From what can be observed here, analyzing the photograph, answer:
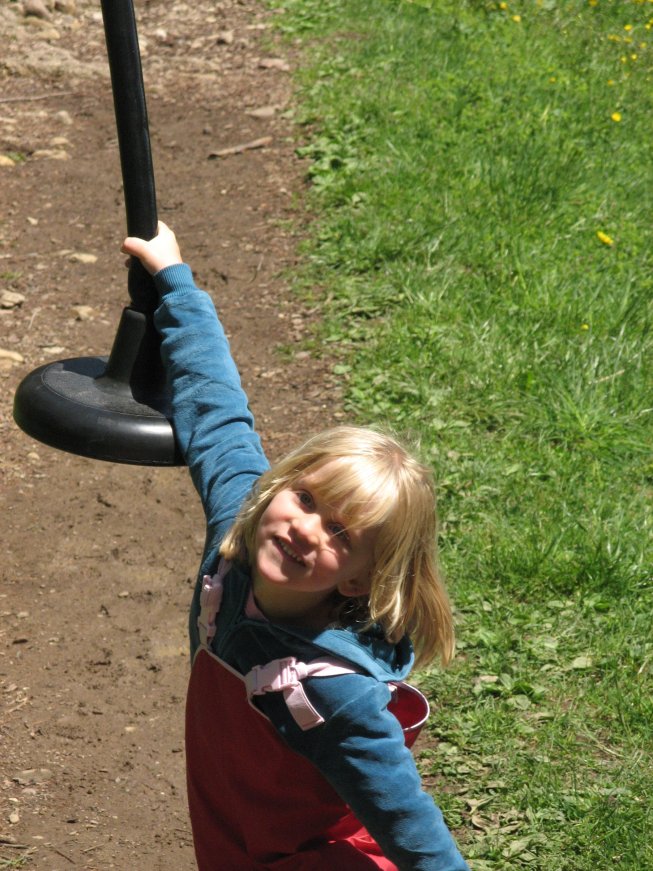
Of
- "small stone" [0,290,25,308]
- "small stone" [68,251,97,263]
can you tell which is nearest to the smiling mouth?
"small stone" [0,290,25,308]

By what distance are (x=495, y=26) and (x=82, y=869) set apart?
609 cm

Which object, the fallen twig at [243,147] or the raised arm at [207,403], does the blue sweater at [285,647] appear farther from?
the fallen twig at [243,147]

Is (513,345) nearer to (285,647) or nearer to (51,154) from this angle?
(285,647)

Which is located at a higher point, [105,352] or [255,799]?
[255,799]

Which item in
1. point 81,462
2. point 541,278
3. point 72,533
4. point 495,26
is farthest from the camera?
point 495,26

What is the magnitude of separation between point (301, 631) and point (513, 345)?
284cm

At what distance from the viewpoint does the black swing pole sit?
1.57 meters

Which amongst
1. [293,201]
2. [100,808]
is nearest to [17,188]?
[293,201]

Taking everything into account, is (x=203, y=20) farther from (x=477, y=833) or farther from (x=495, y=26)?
(x=477, y=833)

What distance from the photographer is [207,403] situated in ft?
6.72

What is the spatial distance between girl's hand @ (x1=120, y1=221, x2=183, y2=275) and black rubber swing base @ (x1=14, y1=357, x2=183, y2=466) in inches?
7.3

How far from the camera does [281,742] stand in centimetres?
188

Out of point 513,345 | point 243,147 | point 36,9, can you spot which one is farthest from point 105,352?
point 36,9

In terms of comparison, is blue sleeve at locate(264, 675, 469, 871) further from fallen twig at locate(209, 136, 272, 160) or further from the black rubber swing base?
fallen twig at locate(209, 136, 272, 160)
